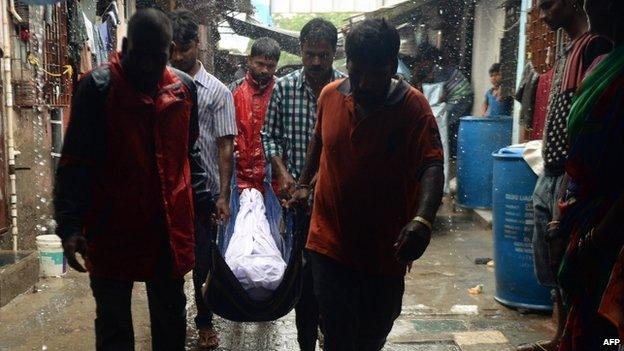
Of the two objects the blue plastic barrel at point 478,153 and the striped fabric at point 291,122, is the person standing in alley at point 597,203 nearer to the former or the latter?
the striped fabric at point 291,122

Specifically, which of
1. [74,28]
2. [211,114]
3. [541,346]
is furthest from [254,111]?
[74,28]

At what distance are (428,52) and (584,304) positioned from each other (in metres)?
12.6

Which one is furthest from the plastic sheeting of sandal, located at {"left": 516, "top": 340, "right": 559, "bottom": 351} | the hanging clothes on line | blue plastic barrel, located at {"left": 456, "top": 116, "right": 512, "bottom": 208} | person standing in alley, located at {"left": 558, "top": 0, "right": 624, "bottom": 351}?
person standing in alley, located at {"left": 558, "top": 0, "right": 624, "bottom": 351}

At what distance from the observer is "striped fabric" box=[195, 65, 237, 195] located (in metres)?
4.46

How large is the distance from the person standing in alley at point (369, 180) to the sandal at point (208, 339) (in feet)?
5.22

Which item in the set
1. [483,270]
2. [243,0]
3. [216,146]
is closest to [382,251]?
[216,146]

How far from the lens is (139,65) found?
9.76 feet

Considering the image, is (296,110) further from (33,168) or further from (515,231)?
(33,168)

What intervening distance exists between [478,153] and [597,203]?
22.5ft

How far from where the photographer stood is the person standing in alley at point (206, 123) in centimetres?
444

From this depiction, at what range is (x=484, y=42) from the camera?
1256cm

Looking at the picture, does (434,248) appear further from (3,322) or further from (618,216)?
(618,216)

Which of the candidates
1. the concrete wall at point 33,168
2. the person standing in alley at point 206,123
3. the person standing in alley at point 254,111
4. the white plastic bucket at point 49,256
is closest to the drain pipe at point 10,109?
the concrete wall at point 33,168

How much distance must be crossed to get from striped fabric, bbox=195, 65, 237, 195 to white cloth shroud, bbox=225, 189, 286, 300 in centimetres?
34
